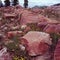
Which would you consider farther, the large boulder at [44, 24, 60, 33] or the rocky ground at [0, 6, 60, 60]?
the large boulder at [44, 24, 60, 33]

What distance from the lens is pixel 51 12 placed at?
31.9 ft

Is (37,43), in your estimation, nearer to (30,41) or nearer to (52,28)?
(30,41)

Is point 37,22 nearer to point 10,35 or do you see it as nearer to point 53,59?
point 10,35

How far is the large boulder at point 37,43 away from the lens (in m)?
6.40

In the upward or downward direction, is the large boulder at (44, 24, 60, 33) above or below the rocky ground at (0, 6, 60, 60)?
above

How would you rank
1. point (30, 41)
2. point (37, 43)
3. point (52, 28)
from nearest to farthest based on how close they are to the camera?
point (37, 43)
point (30, 41)
point (52, 28)

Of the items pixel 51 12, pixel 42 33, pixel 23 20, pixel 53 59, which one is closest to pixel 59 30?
pixel 42 33

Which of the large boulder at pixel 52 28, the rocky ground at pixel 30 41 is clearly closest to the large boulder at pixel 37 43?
the rocky ground at pixel 30 41

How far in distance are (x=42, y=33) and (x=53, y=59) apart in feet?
2.26

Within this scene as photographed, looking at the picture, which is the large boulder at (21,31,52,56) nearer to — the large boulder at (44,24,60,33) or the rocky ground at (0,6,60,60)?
the rocky ground at (0,6,60,60)

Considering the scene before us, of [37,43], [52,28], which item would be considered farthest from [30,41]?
[52,28]

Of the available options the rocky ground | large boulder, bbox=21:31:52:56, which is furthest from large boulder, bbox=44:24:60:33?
Result: large boulder, bbox=21:31:52:56

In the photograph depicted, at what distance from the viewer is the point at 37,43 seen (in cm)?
645

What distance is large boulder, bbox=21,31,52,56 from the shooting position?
6.40 m
